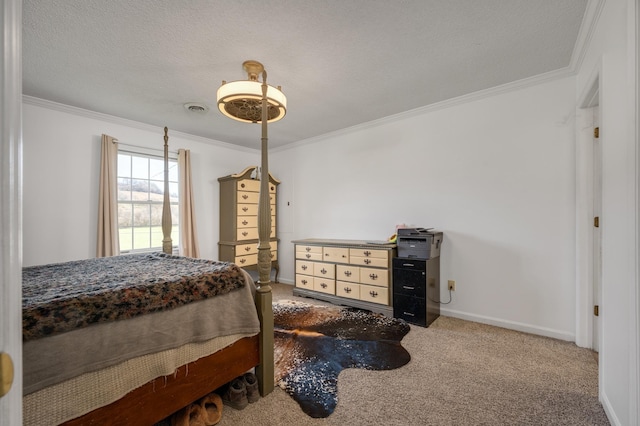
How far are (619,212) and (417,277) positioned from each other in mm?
1766

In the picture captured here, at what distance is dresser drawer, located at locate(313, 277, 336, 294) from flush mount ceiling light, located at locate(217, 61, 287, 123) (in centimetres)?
220

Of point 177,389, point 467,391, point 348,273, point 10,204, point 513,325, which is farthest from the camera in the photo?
point 348,273

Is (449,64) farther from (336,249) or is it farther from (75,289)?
(75,289)

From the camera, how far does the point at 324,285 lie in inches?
148

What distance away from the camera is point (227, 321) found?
5.57 ft

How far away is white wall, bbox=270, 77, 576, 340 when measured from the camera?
263 centimetres

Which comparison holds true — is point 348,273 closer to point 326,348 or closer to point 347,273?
point 347,273

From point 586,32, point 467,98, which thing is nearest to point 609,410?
point 586,32

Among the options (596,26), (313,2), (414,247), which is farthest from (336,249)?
(596,26)

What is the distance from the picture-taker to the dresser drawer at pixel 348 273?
347 centimetres

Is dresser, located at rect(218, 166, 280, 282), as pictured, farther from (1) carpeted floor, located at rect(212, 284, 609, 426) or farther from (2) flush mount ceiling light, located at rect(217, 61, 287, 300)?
(1) carpeted floor, located at rect(212, 284, 609, 426)

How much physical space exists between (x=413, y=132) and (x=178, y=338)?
3.29 metres

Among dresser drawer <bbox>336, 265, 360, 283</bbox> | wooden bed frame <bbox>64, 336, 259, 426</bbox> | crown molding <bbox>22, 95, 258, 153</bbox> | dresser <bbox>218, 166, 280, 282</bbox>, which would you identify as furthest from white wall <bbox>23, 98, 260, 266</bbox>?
dresser drawer <bbox>336, 265, 360, 283</bbox>

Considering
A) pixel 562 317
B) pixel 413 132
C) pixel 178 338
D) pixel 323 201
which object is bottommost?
pixel 562 317
